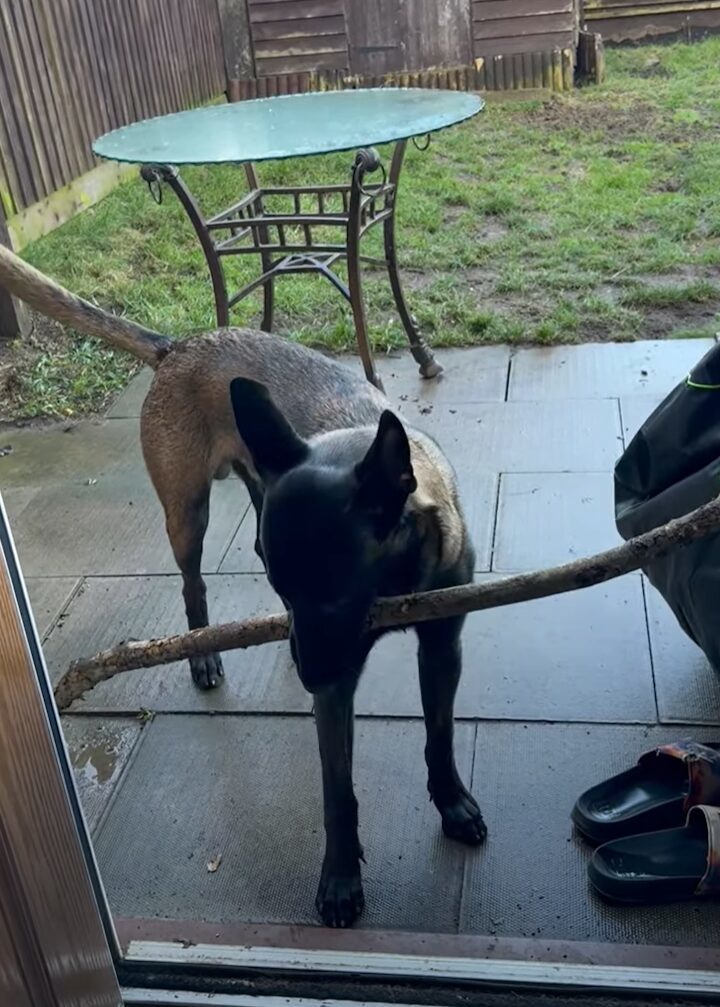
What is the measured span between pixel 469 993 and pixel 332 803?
1.75 ft

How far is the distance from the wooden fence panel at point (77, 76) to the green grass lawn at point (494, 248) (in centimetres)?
43

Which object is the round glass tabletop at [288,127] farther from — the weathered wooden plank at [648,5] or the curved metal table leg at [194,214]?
the weathered wooden plank at [648,5]

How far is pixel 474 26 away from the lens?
959 centimetres

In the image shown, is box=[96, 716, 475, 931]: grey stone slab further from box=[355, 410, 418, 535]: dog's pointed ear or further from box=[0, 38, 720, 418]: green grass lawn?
box=[0, 38, 720, 418]: green grass lawn

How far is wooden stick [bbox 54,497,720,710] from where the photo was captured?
1640mm

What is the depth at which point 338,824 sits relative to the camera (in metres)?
2.22

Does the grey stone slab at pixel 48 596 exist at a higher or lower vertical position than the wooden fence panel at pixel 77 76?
lower

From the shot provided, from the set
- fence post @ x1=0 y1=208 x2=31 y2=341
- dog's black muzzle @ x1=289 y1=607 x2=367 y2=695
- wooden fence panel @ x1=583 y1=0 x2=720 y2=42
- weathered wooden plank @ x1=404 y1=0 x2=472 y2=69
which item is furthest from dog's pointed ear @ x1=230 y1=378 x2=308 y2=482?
wooden fence panel @ x1=583 y1=0 x2=720 y2=42

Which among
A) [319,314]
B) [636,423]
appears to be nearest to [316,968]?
[636,423]

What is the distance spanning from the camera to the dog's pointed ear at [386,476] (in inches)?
66.0

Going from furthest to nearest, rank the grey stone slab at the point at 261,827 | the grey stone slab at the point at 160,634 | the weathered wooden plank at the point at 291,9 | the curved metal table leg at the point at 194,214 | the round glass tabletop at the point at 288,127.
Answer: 1. the weathered wooden plank at the point at 291,9
2. the curved metal table leg at the point at 194,214
3. the round glass tabletop at the point at 288,127
4. the grey stone slab at the point at 160,634
5. the grey stone slab at the point at 261,827

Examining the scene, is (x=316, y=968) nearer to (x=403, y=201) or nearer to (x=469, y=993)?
(x=469, y=993)

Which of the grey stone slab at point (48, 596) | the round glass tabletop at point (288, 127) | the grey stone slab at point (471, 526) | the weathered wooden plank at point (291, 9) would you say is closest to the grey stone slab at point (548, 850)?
the grey stone slab at point (471, 526)

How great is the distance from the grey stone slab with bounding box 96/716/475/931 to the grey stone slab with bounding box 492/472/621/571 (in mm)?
866
